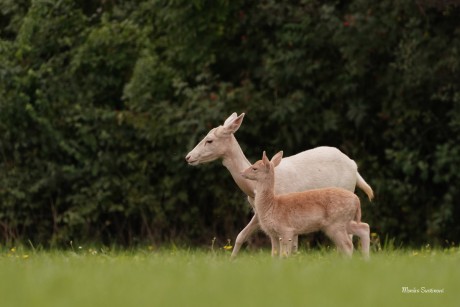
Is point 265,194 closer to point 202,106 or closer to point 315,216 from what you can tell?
point 315,216

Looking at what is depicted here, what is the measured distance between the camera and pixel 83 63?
57.9 ft

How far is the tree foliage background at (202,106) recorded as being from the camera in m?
15.9

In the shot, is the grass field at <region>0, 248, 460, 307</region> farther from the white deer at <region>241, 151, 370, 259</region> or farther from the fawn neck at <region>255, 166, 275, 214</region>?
the fawn neck at <region>255, 166, 275, 214</region>

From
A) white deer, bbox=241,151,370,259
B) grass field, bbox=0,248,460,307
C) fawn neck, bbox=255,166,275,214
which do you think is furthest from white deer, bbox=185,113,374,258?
grass field, bbox=0,248,460,307

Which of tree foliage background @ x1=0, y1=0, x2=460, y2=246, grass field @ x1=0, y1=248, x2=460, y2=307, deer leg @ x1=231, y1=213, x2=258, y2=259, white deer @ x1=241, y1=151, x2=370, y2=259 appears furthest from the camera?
tree foliage background @ x1=0, y1=0, x2=460, y2=246

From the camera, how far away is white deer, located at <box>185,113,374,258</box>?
427 inches

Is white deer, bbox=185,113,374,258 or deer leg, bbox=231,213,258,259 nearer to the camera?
deer leg, bbox=231,213,258,259

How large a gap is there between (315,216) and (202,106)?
24.8 feet

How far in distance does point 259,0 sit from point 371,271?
34.4 feet

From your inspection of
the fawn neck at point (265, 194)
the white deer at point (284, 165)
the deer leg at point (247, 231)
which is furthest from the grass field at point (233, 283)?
the white deer at point (284, 165)

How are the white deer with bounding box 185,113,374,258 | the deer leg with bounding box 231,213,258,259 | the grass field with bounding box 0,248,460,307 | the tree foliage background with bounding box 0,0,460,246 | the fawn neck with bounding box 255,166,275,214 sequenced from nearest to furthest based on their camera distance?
the grass field with bounding box 0,248,460,307 < the fawn neck with bounding box 255,166,275,214 < the deer leg with bounding box 231,213,258,259 < the white deer with bounding box 185,113,374,258 < the tree foliage background with bounding box 0,0,460,246

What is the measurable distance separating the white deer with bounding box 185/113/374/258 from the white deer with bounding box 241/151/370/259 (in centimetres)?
154

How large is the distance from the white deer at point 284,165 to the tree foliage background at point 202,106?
4.41 metres

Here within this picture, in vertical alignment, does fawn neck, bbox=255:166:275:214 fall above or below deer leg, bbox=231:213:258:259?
above
